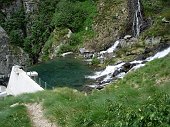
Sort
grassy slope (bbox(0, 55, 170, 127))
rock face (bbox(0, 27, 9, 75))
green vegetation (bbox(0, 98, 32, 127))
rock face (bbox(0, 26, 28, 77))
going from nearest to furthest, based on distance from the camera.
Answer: grassy slope (bbox(0, 55, 170, 127)) → green vegetation (bbox(0, 98, 32, 127)) → rock face (bbox(0, 27, 9, 75)) → rock face (bbox(0, 26, 28, 77))

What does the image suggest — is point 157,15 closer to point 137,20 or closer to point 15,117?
Answer: point 137,20

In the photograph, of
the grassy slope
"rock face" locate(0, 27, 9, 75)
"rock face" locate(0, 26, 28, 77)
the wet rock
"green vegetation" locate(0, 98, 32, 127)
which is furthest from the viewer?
"rock face" locate(0, 26, 28, 77)

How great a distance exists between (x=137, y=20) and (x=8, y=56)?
21494 millimetres

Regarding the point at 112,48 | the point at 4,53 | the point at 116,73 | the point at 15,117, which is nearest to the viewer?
the point at 15,117

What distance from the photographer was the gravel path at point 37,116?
1804cm

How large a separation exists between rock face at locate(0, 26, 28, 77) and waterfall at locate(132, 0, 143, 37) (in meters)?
18.8

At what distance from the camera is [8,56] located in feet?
230

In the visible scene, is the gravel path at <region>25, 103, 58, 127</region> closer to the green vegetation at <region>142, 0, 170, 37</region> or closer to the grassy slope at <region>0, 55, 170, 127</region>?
the grassy slope at <region>0, 55, 170, 127</region>

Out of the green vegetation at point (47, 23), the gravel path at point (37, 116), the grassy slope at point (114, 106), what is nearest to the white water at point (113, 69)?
the grassy slope at point (114, 106)

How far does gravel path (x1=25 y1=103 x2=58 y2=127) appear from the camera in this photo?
18.0 meters

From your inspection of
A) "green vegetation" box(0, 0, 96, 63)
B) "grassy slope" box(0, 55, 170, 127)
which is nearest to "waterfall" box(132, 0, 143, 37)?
"green vegetation" box(0, 0, 96, 63)

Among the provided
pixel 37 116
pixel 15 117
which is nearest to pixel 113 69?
pixel 37 116

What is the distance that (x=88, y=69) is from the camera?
50.4 metres

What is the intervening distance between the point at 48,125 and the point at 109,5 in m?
54.7
